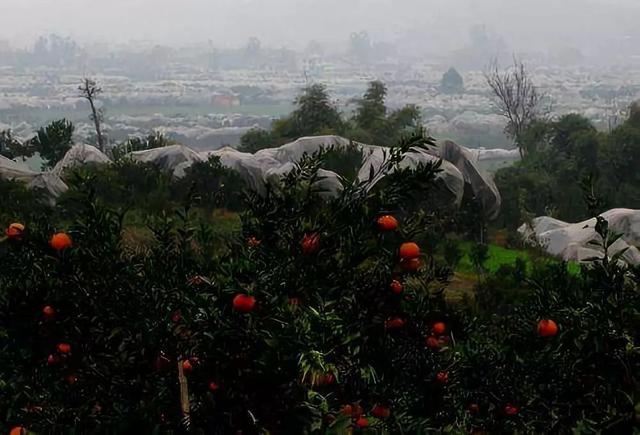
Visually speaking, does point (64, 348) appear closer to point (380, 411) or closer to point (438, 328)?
point (380, 411)

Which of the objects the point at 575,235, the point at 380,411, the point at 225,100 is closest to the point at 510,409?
the point at 380,411

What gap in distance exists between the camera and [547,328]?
312 centimetres

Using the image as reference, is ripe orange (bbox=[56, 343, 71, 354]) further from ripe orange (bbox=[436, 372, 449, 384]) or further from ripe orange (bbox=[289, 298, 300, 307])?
ripe orange (bbox=[436, 372, 449, 384])

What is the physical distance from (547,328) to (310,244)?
112 centimetres

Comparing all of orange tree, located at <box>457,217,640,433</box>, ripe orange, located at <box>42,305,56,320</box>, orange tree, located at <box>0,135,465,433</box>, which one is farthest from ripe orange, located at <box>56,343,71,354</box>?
orange tree, located at <box>457,217,640,433</box>

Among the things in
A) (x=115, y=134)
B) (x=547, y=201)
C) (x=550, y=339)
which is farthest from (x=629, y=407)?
(x=115, y=134)

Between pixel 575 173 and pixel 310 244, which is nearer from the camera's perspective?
pixel 310 244

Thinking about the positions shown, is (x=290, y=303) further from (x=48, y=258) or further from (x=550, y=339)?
(x=550, y=339)

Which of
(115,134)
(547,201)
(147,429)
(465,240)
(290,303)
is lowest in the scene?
(115,134)

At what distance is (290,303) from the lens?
2650mm

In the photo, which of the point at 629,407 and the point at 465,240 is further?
the point at 465,240

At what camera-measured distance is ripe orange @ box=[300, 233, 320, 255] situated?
2746 mm

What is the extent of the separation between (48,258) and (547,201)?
93.9 feet

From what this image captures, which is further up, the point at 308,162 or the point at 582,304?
the point at 308,162
